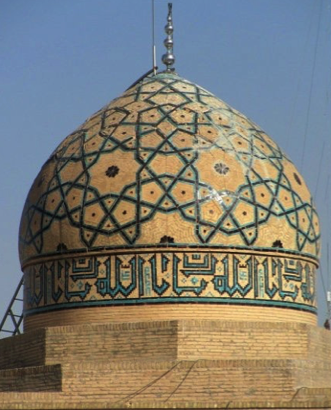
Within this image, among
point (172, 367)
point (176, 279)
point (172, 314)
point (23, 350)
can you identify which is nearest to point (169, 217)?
point (176, 279)

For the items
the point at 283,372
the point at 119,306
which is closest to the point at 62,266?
the point at 119,306

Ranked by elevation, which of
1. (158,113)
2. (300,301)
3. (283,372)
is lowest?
(283,372)

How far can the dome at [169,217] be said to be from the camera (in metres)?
14.9

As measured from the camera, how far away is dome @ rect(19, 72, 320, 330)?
49.0ft

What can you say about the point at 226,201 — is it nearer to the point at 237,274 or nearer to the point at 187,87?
the point at 237,274

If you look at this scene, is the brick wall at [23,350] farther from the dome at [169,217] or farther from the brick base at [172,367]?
the dome at [169,217]

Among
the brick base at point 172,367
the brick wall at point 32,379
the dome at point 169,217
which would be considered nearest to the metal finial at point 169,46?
the dome at point 169,217

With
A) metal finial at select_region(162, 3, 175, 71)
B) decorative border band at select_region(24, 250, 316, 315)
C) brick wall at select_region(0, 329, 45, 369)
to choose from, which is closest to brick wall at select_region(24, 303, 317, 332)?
decorative border band at select_region(24, 250, 316, 315)

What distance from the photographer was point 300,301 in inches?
608

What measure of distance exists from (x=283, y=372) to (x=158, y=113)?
11.2ft

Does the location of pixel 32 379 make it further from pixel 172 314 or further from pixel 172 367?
pixel 172 314

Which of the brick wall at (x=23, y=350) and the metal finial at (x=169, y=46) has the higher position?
the metal finial at (x=169, y=46)

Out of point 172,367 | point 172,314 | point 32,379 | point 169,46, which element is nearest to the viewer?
point 172,367

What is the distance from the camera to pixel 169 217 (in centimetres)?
1500
